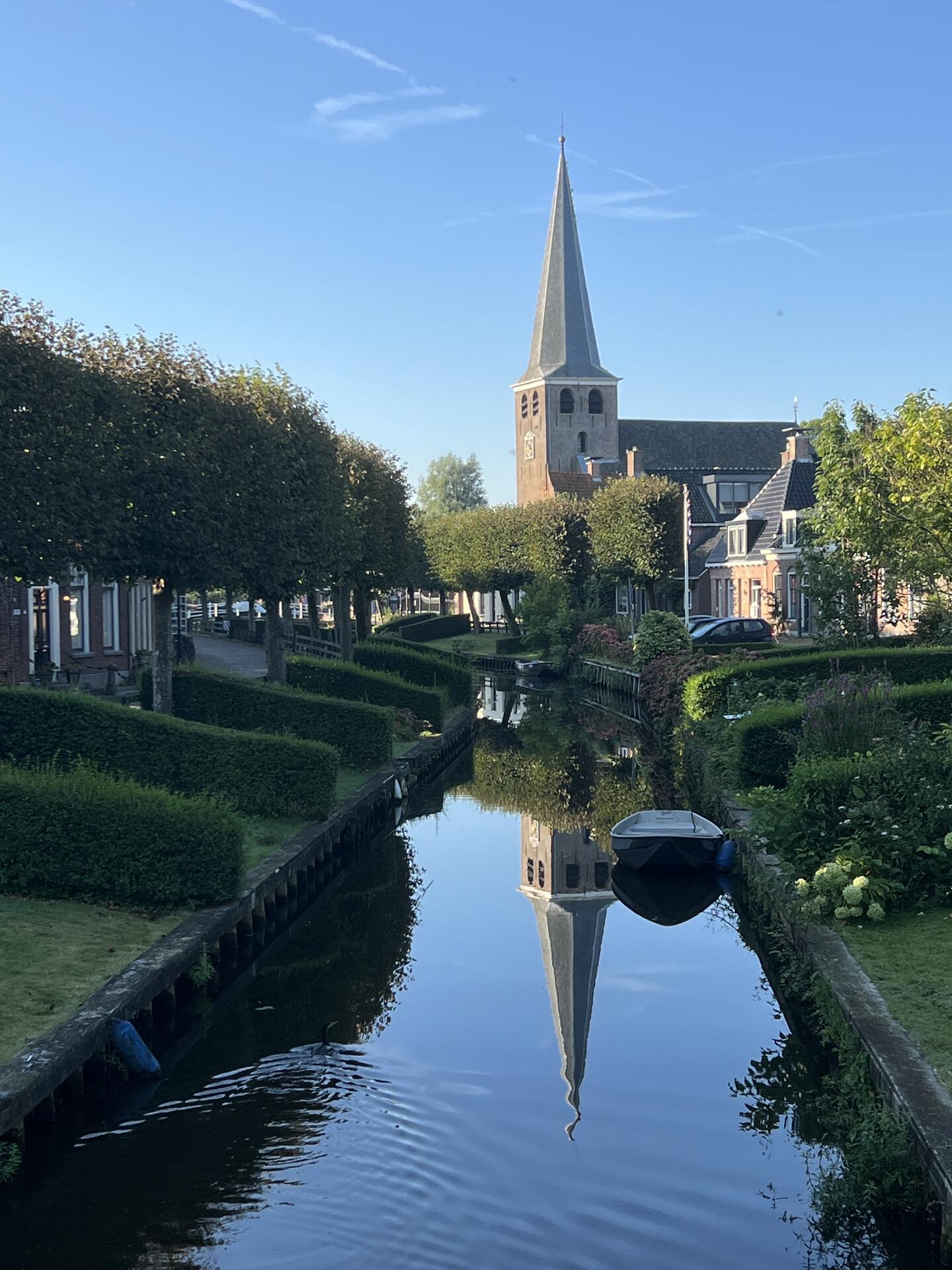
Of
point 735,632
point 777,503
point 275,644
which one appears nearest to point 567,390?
point 777,503

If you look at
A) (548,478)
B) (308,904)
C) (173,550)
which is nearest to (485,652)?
(548,478)

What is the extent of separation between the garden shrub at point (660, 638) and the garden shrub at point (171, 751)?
20.6 metres

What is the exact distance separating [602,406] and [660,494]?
130 ft

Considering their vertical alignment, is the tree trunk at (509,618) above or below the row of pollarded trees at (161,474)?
below

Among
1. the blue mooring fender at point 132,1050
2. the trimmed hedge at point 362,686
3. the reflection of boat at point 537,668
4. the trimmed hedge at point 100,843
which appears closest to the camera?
the blue mooring fender at point 132,1050

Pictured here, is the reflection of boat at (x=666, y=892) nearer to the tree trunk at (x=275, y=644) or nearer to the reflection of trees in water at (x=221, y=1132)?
the reflection of trees in water at (x=221, y=1132)

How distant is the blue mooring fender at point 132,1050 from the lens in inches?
428

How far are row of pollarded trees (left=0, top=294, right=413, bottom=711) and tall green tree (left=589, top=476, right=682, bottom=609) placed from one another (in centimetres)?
3243

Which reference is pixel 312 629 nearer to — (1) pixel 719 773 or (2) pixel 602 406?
(1) pixel 719 773

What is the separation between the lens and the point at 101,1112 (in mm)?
10445

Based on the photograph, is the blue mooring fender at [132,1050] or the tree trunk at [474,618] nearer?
the blue mooring fender at [132,1050]

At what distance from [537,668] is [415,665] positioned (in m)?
21.5

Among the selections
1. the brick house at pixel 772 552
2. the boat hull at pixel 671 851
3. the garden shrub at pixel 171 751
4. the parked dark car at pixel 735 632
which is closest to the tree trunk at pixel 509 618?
the brick house at pixel 772 552

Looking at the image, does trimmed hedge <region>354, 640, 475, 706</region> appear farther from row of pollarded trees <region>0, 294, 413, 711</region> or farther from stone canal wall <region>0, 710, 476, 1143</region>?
stone canal wall <region>0, 710, 476, 1143</region>
